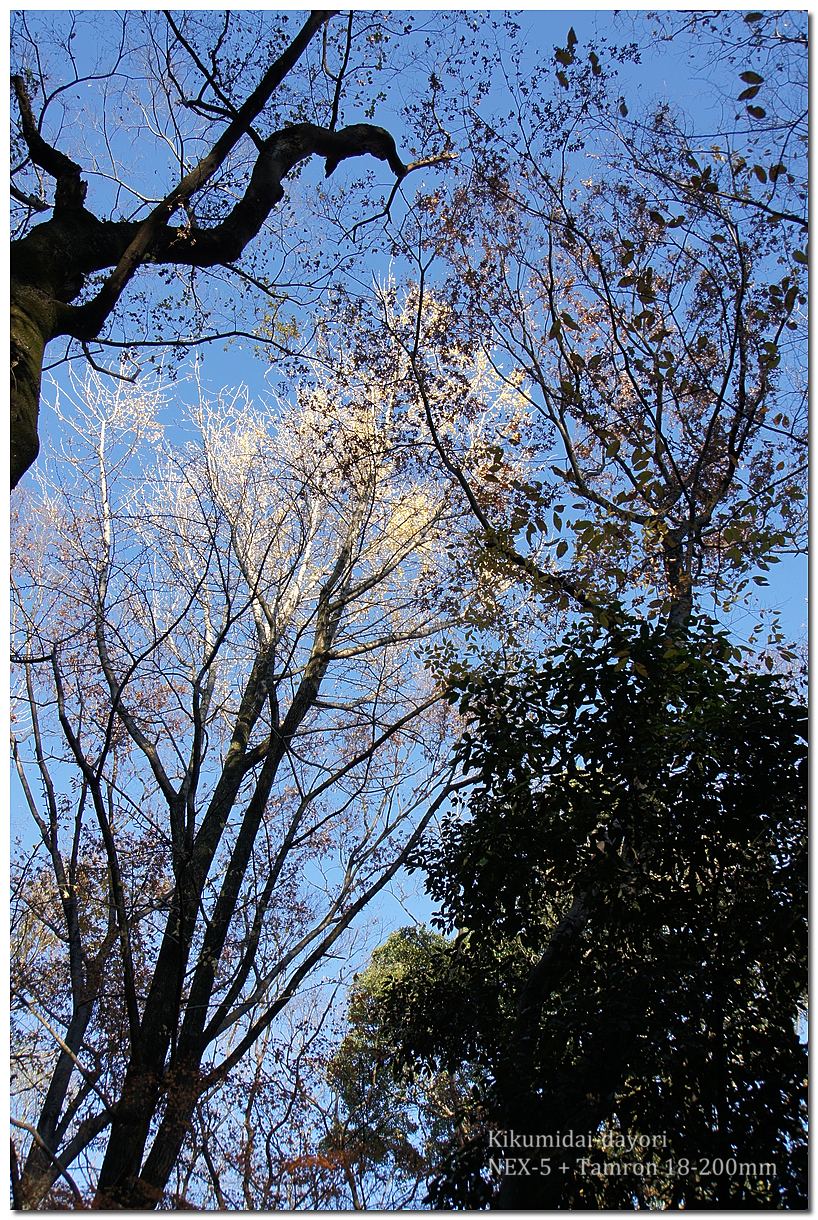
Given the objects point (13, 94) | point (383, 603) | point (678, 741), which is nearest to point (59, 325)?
point (13, 94)

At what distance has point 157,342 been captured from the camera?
4184 mm

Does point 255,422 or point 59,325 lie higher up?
point 255,422

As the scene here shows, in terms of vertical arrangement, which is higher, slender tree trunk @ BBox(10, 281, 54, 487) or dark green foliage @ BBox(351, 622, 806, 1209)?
slender tree trunk @ BBox(10, 281, 54, 487)

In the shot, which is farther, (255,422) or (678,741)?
(255,422)

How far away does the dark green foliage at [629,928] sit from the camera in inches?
114

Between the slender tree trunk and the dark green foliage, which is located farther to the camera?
the dark green foliage

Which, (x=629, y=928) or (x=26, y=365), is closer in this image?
(x=26, y=365)

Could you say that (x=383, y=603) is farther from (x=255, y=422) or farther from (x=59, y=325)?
(x=59, y=325)

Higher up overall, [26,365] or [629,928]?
[26,365]

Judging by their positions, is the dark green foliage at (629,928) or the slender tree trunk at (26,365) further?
the dark green foliage at (629,928)

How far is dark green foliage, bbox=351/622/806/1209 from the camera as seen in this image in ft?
9.48

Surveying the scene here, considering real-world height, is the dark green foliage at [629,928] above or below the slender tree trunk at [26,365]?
below

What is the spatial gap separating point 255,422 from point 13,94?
8.71 feet

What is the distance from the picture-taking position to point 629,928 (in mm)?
3377
